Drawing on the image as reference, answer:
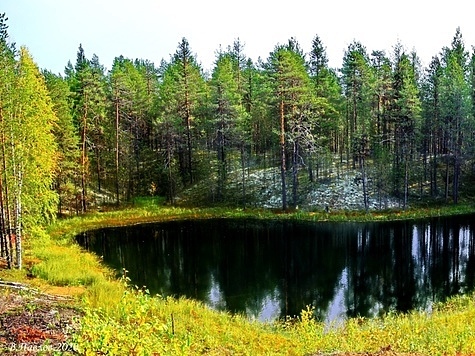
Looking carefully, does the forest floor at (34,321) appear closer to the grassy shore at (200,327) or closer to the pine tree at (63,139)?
the grassy shore at (200,327)

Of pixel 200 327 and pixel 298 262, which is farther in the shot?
pixel 298 262

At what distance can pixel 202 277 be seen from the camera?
87.1 feet

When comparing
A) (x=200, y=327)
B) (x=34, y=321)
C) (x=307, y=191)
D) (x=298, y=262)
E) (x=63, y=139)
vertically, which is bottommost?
(x=298, y=262)

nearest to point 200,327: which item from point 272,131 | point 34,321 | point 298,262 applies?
point 34,321

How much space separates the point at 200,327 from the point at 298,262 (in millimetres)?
14474

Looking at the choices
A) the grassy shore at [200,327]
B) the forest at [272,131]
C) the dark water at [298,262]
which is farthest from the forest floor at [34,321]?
the forest at [272,131]

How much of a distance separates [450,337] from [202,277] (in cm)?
1527

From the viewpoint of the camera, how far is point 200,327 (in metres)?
16.0

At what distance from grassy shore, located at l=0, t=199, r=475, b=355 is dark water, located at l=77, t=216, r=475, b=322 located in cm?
208

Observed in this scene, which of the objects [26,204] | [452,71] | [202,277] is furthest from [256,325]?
[452,71]

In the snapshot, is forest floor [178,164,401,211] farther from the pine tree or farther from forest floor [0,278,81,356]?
forest floor [0,278,81,356]

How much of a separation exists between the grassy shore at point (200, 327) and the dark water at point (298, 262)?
6.83ft

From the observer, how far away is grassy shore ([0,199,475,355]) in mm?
6750

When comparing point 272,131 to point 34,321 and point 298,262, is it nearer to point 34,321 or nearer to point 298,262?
point 298,262
